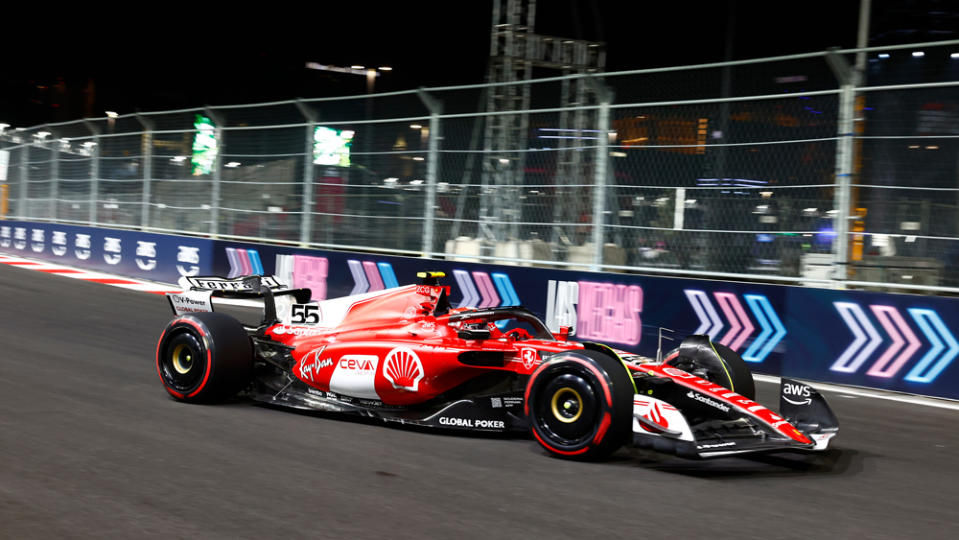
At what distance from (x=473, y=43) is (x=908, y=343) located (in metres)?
30.6

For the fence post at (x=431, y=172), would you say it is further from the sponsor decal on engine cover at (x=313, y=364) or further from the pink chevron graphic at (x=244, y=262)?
the sponsor decal on engine cover at (x=313, y=364)

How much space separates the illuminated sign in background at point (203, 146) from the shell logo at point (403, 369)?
10.8 meters

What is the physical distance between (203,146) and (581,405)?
1246 centimetres

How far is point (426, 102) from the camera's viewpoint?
1222cm

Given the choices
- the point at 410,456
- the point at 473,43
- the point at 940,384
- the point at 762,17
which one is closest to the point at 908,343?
the point at 940,384

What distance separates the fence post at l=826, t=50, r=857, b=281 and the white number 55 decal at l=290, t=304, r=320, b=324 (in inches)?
189

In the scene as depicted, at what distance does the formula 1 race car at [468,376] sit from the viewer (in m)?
5.08

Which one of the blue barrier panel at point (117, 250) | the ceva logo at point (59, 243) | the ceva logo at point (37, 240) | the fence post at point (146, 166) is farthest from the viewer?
the ceva logo at point (37, 240)


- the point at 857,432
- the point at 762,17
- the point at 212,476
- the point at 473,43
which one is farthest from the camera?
the point at 473,43

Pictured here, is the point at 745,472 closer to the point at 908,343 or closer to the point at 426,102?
the point at 908,343

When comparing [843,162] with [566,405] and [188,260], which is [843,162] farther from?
[188,260]

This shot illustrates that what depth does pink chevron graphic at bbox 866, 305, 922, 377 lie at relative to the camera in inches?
323

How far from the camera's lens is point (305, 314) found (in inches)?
268

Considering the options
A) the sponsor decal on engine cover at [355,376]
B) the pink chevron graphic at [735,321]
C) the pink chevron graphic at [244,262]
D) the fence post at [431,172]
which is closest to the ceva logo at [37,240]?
the pink chevron graphic at [244,262]
